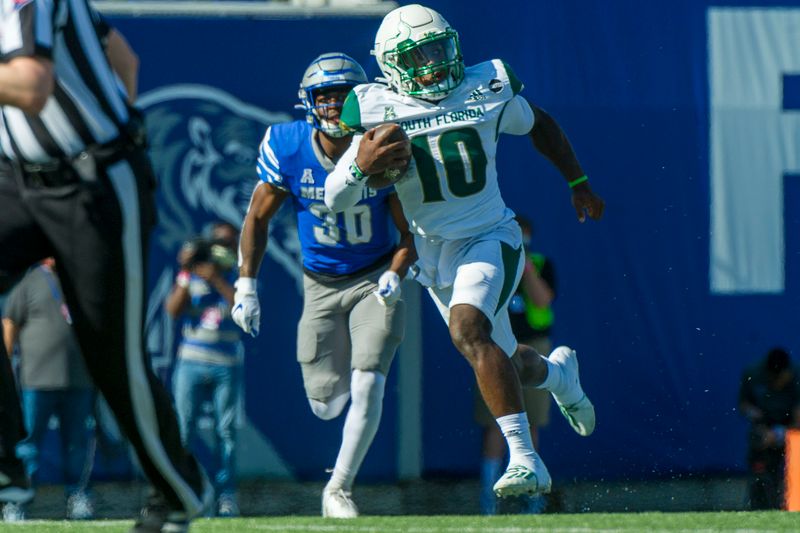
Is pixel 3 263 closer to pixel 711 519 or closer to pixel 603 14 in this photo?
pixel 711 519

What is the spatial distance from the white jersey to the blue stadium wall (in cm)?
307

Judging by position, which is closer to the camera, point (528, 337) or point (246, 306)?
point (246, 306)

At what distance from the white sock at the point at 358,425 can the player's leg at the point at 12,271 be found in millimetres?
2352

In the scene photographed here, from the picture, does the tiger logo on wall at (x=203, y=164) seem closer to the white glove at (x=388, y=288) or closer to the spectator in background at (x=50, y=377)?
the spectator in background at (x=50, y=377)

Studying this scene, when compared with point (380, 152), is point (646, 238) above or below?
below

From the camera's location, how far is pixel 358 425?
6.13 meters

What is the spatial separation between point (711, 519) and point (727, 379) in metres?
3.60

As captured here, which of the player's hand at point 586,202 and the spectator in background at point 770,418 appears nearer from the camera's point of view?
the player's hand at point 586,202

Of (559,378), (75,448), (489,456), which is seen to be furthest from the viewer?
(489,456)

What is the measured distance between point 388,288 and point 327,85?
2.87ft

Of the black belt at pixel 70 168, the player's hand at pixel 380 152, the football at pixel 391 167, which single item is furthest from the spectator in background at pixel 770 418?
the black belt at pixel 70 168

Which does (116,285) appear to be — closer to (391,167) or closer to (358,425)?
(391,167)

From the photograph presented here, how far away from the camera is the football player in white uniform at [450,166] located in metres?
5.17

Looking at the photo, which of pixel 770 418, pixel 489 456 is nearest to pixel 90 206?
pixel 489 456
